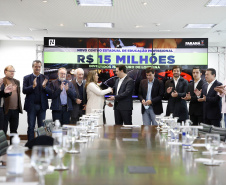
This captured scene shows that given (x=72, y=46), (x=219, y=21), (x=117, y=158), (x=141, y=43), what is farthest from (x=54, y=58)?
(x=117, y=158)

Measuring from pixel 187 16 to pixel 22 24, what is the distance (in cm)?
424

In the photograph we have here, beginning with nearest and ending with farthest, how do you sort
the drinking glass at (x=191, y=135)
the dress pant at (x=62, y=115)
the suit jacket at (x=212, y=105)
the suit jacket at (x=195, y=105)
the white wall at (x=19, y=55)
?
1. the drinking glass at (x=191, y=135)
2. the suit jacket at (x=212, y=105)
3. the dress pant at (x=62, y=115)
4. the suit jacket at (x=195, y=105)
5. the white wall at (x=19, y=55)

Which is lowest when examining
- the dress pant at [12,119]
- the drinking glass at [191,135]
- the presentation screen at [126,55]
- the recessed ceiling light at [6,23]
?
the dress pant at [12,119]

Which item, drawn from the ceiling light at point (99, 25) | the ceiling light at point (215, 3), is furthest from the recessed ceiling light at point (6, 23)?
the ceiling light at point (215, 3)

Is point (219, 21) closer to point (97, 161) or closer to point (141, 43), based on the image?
point (141, 43)

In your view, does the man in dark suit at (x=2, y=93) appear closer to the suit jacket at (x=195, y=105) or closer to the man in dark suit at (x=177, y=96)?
the man in dark suit at (x=177, y=96)

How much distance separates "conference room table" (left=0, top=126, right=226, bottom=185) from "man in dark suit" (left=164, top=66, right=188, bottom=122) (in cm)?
411

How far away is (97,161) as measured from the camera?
2.33m

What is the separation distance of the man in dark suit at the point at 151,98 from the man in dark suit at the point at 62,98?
1362mm

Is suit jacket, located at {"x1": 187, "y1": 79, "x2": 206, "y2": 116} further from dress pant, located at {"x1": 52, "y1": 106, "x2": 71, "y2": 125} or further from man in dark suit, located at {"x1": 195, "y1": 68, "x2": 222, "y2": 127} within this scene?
dress pant, located at {"x1": 52, "y1": 106, "x2": 71, "y2": 125}

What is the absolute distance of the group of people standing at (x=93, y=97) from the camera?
6.66 m

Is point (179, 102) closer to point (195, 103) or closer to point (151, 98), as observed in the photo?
point (195, 103)

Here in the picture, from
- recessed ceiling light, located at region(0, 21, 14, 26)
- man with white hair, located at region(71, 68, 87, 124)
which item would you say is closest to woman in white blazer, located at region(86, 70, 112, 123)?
man with white hair, located at region(71, 68, 87, 124)

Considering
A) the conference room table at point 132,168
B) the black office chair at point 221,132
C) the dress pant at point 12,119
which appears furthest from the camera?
the dress pant at point 12,119
